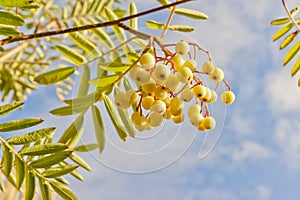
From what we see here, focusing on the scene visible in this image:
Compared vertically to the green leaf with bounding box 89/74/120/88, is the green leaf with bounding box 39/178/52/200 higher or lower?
lower

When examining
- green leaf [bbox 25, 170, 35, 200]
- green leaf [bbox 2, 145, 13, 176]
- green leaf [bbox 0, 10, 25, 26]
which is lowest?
green leaf [bbox 25, 170, 35, 200]

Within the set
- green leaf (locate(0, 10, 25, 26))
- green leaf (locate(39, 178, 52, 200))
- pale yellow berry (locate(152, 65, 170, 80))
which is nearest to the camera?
pale yellow berry (locate(152, 65, 170, 80))

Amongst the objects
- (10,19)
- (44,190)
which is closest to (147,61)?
(10,19)

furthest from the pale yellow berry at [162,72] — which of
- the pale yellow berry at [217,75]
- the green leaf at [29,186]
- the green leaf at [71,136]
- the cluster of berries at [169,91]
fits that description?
the green leaf at [29,186]

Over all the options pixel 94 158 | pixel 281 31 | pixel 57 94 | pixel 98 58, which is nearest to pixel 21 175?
pixel 94 158

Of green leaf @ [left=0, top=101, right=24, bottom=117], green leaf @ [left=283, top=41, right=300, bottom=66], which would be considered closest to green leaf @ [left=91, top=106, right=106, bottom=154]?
green leaf @ [left=0, top=101, right=24, bottom=117]

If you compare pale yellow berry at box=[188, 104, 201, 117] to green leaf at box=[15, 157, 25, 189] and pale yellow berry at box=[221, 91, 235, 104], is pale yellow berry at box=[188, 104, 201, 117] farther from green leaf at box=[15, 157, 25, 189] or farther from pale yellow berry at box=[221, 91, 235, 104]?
green leaf at box=[15, 157, 25, 189]
